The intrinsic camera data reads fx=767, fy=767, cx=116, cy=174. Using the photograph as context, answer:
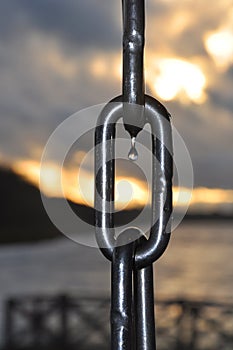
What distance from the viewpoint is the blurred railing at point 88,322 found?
233 inches

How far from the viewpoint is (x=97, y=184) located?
0.52m

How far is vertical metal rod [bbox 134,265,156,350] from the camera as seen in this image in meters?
0.53

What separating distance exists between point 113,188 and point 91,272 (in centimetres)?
2876

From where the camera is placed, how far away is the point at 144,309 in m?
0.54

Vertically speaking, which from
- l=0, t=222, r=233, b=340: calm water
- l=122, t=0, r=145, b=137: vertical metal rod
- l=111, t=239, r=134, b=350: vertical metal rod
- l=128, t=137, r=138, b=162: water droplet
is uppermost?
l=0, t=222, r=233, b=340: calm water

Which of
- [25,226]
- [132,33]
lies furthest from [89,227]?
[25,226]

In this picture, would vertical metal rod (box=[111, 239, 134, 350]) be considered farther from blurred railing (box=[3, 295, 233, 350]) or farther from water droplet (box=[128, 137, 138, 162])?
blurred railing (box=[3, 295, 233, 350])

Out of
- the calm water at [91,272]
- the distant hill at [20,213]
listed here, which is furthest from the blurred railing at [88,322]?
the distant hill at [20,213]

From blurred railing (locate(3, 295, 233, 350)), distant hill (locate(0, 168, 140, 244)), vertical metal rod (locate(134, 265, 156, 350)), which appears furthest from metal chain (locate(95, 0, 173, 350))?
distant hill (locate(0, 168, 140, 244))

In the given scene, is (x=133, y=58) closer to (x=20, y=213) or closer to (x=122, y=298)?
(x=122, y=298)

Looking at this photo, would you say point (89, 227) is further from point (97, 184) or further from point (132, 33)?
point (132, 33)

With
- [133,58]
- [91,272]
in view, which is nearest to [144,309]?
[133,58]

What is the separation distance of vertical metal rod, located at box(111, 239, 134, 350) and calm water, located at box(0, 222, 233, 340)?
10.2 meters

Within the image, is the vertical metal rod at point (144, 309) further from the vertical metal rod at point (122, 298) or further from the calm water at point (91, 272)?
the calm water at point (91, 272)
